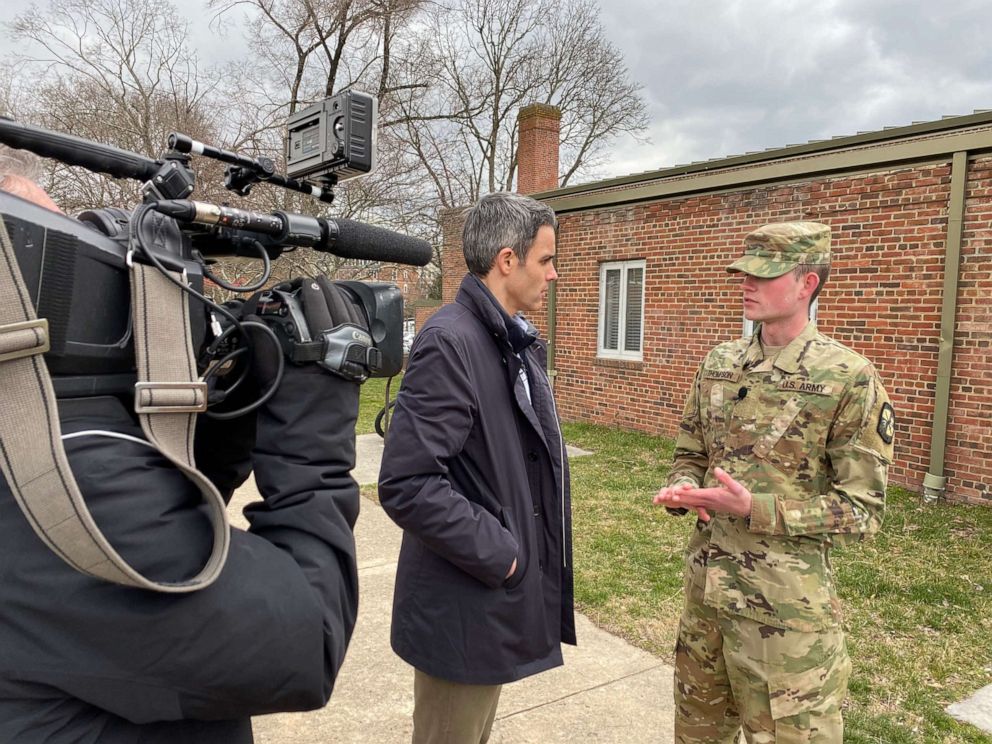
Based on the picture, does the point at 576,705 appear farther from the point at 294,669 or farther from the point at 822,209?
the point at 822,209

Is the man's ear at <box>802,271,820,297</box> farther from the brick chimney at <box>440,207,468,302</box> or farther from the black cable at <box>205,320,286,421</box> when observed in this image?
the brick chimney at <box>440,207,468,302</box>

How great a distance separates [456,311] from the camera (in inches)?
79.3

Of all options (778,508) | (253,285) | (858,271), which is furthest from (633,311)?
(253,285)

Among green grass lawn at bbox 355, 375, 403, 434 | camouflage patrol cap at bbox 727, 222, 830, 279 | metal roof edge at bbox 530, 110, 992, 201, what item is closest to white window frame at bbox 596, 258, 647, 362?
metal roof edge at bbox 530, 110, 992, 201

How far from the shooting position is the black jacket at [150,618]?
81 centimetres

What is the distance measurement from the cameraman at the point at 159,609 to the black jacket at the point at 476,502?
81 cm

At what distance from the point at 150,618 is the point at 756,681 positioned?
1.82 meters

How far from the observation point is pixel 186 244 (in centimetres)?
99

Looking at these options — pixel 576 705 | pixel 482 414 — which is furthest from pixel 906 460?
pixel 482 414

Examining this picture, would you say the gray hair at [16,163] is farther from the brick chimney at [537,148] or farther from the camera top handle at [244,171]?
the brick chimney at [537,148]

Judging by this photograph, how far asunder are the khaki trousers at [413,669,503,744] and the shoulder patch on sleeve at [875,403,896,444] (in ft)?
4.53

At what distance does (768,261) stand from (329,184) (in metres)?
1.51

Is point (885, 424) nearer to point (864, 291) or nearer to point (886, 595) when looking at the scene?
point (886, 595)

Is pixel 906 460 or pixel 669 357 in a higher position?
pixel 669 357
